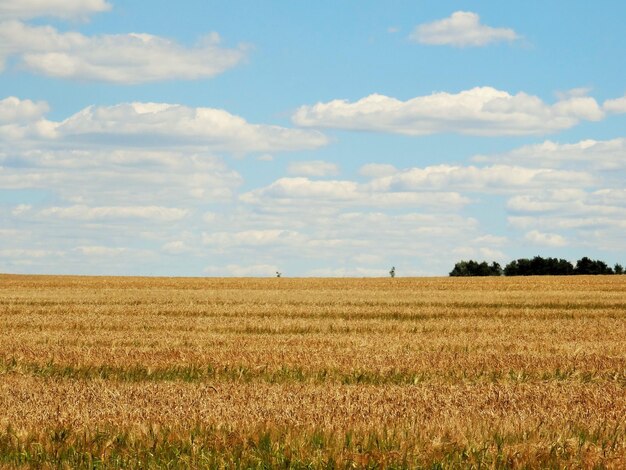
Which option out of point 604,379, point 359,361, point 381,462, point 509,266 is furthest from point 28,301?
point 509,266

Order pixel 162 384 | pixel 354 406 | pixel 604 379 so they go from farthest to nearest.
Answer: pixel 604 379 < pixel 162 384 < pixel 354 406

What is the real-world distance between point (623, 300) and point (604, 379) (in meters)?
26.0

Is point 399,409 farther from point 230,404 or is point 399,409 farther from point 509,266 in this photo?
point 509,266

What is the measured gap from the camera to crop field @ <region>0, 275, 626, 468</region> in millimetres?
8500

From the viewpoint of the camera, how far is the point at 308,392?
1212 centimetres

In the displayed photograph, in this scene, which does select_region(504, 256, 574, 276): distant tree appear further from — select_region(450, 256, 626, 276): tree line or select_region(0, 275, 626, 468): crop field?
select_region(0, 275, 626, 468): crop field

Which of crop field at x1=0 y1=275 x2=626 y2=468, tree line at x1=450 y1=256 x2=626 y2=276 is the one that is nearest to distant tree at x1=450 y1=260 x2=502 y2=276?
tree line at x1=450 y1=256 x2=626 y2=276

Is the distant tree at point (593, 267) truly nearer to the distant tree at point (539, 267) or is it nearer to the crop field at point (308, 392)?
the distant tree at point (539, 267)

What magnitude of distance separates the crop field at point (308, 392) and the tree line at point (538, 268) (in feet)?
247

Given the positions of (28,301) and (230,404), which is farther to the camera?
(28,301)

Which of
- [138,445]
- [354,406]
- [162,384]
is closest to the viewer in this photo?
[138,445]

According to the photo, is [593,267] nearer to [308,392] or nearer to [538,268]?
[538,268]

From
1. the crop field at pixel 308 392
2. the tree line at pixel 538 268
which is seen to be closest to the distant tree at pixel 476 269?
the tree line at pixel 538 268

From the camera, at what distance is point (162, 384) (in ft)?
44.0
